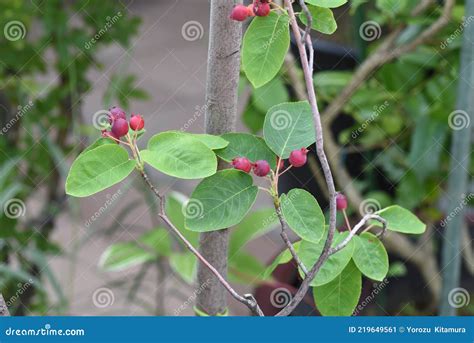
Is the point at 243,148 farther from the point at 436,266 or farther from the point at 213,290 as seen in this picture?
the point at 436,266

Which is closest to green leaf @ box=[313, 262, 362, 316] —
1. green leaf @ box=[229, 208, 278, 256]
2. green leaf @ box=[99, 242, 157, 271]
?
green leaf @ box=[229, 208, 278, 256]

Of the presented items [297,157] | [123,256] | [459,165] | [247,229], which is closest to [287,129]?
[297,157]

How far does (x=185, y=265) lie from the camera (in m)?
1.30

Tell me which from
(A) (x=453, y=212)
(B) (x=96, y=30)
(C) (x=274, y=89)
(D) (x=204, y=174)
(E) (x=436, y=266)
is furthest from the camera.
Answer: (E) (x=436, y=266)

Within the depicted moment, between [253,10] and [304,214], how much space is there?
0.17 m

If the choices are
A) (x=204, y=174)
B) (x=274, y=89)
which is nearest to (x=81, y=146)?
(x=274, y=89)

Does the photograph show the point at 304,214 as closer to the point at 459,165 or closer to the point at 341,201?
the point at 341,201

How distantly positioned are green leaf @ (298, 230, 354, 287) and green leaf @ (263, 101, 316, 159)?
86mm

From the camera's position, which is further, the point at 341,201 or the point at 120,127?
the point at 341,201

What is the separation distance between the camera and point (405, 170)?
1.55m

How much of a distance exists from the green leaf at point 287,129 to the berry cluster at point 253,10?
0.30ft

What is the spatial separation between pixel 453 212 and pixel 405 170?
1.57 feet

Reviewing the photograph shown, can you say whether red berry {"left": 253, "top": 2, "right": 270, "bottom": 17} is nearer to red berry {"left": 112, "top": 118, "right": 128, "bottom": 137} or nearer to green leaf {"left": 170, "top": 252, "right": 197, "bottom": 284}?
red berry {"left": 112, "top": 118, "right": 128, "bottom": 137}
